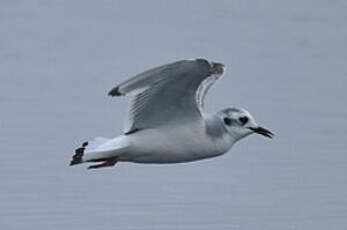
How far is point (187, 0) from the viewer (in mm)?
26328

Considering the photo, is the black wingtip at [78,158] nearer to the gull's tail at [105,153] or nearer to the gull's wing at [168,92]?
the gull's tail at [105,153]

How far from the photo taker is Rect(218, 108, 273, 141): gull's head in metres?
13.1

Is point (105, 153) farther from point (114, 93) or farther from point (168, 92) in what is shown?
point (114, 93)

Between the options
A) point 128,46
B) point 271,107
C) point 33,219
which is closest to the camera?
point 33,219

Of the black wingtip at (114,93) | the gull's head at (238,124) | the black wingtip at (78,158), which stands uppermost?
the gull's head at (238,124)

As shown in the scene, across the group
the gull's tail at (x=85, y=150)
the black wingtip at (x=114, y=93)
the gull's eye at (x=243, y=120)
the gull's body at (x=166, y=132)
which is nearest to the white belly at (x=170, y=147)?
the gull's body at (x=166, y=132)

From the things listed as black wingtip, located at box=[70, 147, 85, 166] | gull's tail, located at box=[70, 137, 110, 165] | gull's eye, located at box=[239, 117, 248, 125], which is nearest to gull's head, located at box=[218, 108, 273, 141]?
Result: gull's eye, located at box=[239, 117, 248, 125]

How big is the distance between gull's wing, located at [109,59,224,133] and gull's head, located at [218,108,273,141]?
0.29 metres

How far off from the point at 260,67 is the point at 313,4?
5.53 metres

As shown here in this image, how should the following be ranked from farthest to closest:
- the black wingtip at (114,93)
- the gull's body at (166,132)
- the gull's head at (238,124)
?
1. the gull's head at (238,124)
2. the gull's body at (166,132)
3. the black wingtip at (114,93)

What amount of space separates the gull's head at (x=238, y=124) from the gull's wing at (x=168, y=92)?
11.3 inches

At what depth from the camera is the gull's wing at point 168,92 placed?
1218cm

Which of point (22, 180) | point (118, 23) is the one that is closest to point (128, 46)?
point (118, 23)

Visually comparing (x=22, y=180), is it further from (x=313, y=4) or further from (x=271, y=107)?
(x=313, y=4)
